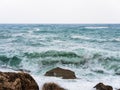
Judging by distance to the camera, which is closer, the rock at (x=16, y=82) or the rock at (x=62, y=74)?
the rock at (x=16, y=82)

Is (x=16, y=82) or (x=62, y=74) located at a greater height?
(x=16, y=82)

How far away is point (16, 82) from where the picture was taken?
498 centimetres

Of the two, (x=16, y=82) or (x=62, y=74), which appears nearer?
(x=16, y=82)

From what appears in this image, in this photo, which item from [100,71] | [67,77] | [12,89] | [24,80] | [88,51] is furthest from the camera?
[88,51]

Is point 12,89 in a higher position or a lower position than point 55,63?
higher

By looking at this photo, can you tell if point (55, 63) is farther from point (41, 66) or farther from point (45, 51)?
point (45, 51)

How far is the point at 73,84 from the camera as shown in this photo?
7.62 m

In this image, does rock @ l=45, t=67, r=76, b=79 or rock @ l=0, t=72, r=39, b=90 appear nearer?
rock @ l=0, t=72, r=39, b=90

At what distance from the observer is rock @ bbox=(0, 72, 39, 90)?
16.0 feet

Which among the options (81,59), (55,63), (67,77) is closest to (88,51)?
(81,59)

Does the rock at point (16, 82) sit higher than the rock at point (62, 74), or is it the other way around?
the rock at point (16, 82)

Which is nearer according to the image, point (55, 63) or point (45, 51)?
point (55, 63)

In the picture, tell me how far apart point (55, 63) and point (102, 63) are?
2.28 m

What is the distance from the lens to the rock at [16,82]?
4867mm
